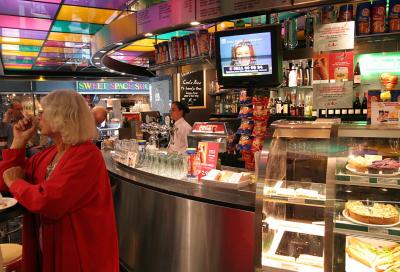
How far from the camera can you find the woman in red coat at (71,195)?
195 centimetres

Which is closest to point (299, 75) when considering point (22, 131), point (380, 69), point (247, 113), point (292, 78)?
point (292, 78)

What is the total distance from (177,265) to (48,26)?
6.53 metres

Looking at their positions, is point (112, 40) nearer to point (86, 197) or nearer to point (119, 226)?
point (119, 226)

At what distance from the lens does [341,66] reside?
14.2 feet

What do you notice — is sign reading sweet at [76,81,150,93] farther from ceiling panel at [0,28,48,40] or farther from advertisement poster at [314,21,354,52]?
advertisement poster at [314,21,354,52]

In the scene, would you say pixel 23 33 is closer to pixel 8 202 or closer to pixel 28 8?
pixel 28 8

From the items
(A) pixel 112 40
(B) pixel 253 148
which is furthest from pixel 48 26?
(B) pixel 253 148

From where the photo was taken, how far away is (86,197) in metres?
2.06

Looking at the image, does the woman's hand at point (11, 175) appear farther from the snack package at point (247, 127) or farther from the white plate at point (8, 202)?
the snack package at point (247, 127)

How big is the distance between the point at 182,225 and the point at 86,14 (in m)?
5.33

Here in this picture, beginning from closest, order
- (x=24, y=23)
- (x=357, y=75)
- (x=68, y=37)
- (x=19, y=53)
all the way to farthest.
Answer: (x=357, y=75) < (x=24, y=23) < (x=68, y=37) < (x=19, y=53)

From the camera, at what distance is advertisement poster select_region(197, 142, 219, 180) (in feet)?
10.8

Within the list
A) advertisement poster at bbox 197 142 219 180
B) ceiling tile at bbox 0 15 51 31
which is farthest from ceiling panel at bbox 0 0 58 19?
advertisement poster at bbox 197 142 219 180

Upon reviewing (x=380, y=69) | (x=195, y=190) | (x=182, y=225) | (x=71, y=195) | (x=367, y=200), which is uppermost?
(x=380, y=69)
